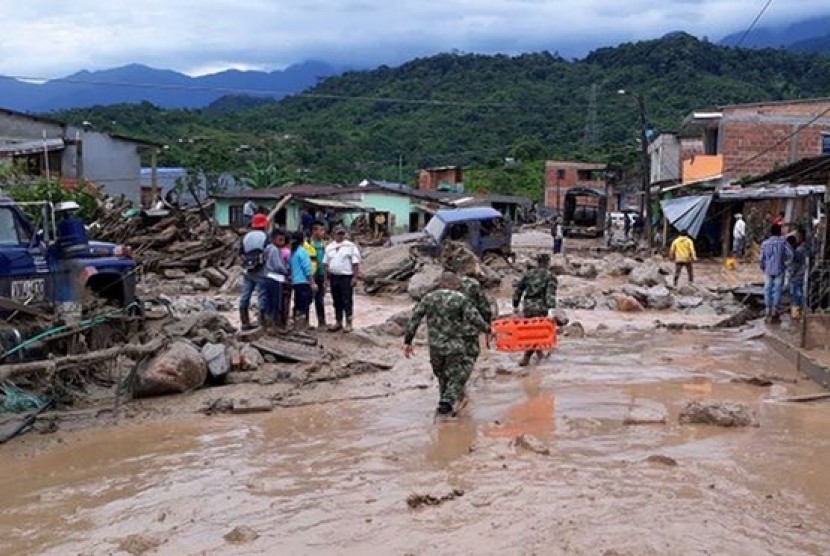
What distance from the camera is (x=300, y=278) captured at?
512 inches

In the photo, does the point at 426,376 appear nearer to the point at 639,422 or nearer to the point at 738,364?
the point at 639,422

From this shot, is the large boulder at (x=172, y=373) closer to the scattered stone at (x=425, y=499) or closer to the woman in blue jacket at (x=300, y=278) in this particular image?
the woman in blue jacket at (x=300, y=278)

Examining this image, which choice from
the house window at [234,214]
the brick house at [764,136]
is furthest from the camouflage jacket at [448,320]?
the house window at [234,214]

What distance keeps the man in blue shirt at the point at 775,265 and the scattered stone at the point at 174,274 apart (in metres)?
15.5

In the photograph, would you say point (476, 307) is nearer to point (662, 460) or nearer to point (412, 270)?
point (662, 460)

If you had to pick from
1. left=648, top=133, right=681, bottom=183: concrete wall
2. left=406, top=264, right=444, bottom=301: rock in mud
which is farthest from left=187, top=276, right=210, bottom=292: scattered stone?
left=648, top=133, right=681, bottom=183: concrete wall

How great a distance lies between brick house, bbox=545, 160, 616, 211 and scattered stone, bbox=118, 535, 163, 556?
62.7 meters

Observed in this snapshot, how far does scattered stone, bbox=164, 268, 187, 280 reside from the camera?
25.0 meters

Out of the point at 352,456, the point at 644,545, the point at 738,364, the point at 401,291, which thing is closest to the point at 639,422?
the point at 352,456

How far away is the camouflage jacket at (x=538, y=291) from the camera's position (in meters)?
12.3

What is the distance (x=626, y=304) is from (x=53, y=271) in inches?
509

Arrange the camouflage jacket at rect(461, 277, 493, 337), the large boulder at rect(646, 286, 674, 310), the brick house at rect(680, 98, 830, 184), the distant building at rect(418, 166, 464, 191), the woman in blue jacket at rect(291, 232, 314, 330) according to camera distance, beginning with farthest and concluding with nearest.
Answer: the distant building at rect(418, 166, 464, 191), the brick house at rect(680, 98, 830, 184), the large boulder at rect(646, 286, 674, 310), the woman in blue jacket at rect(291, 232, 314, 330), the camouflage jacket at rect(461, 277, 493, 337)

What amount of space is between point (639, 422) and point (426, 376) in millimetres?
3489

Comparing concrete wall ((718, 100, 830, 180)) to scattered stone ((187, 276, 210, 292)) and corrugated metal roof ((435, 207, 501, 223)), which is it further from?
scattered stone ((187, 276, 210, 292))
